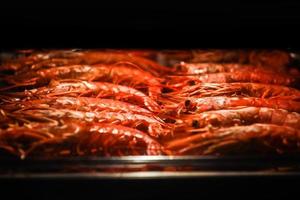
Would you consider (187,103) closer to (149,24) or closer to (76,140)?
(149,24)

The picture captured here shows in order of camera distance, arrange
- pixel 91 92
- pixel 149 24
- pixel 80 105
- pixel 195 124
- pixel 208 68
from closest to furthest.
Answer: pixel 149 24
pixel 195 124
pixel 80 105
pixel 91 92
pixel 208 68

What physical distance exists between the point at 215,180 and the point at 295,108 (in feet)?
3.11

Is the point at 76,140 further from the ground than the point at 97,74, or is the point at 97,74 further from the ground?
the point at 97,74

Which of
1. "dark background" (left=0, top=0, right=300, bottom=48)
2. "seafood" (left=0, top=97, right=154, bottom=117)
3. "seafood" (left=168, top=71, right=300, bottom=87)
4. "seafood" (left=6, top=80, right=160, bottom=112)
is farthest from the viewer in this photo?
"seafood" (left=168, top=71, right=300, bottom=87)

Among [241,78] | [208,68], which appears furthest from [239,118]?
[208,68]

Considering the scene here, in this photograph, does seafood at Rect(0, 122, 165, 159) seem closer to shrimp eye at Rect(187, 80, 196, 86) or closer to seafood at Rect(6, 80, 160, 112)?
seafood at Rect(6, 80, 160, 112)

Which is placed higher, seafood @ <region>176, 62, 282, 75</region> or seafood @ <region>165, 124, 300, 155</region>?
seafood @ <region>176, 62, 282, 75</region>

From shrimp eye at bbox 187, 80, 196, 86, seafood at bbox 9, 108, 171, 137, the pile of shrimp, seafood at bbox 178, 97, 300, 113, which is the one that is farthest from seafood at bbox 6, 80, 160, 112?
shrimp eye at bbox 187, 80, 196, 86

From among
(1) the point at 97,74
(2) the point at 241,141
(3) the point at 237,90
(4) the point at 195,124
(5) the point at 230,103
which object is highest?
(1) the point at 97,74

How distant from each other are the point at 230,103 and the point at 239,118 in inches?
6.3

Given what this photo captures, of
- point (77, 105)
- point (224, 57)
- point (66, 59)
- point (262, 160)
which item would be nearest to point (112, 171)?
point (77, 105)

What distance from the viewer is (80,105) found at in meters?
2.59

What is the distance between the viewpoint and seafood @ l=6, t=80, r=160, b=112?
2645mm

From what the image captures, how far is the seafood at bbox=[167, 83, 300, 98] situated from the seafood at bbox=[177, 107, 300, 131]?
205mm
